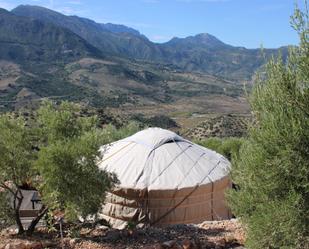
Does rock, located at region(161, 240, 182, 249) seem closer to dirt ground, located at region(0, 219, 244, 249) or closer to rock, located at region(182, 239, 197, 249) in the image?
dirt ground, located at region(0, 219, 244, 249)

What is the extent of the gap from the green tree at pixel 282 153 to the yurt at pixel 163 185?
5.40 metres

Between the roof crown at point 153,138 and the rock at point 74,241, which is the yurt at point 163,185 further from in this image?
A: the rock at point 74,241

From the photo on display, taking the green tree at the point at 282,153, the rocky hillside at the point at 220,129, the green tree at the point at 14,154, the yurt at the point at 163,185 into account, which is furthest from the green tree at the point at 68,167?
the rocky hillside at the point at 220,129

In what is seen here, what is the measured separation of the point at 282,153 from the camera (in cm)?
667

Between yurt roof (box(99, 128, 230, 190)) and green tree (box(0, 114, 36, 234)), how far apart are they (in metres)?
3.02

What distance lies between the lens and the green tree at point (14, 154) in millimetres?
9352

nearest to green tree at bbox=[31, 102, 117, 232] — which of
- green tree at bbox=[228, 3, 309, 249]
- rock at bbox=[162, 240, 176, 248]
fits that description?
rock at bbox=[162, 240, 176, 248]

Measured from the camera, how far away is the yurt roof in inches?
509

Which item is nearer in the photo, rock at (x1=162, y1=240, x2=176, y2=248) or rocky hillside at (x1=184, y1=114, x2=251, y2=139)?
rock at (x1=162, y1=240, x2=176, y2=248)

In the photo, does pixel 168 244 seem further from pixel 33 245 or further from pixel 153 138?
pixel 153 138

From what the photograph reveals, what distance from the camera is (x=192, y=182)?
42.5 ft

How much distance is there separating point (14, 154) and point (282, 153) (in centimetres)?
567

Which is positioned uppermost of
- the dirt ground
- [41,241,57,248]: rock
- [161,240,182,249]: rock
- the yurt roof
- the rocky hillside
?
the yurt roof

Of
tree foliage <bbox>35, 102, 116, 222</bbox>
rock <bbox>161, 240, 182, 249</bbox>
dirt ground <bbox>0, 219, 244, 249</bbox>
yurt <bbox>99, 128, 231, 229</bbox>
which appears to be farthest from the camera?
yurt <bbox>99, 128, 231, 229</bbox>
